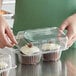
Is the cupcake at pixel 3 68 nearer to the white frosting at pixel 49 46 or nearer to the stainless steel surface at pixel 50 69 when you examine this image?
the stainless steel surface at pixel 50 69

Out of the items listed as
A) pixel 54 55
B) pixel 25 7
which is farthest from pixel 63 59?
pixel 25 7

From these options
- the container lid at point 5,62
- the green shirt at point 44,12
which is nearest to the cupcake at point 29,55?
the container lid at point 5,62

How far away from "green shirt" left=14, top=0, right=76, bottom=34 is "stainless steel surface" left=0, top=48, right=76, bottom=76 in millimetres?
272

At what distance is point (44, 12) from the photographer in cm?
145

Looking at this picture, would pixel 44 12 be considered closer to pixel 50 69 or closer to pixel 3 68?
pixel 50 69

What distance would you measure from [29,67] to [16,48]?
0.35ft

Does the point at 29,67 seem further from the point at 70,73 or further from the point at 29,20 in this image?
the point at 29,20

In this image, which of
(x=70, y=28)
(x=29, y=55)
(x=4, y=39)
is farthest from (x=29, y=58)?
(x=70, y=28)

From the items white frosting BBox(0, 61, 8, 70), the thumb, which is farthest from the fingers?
the thumb

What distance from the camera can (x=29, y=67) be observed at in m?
1.13

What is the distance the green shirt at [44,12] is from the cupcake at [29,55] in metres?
0.32

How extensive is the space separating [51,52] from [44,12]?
33cm

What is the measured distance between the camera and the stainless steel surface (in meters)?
1.07

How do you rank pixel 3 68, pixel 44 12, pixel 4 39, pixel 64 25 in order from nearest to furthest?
pixel 3 68
pixel 4 39
pixel 64 25
pixel 44 12
